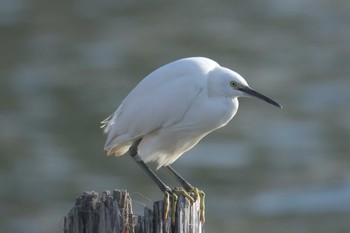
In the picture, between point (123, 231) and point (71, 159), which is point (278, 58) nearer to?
point (71, 159)

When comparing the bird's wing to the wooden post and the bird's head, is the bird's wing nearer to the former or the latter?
the bird's head

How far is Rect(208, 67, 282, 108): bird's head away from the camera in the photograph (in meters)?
5.48

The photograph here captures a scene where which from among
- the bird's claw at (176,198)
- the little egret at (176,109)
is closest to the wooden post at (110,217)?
the bird's claw at (176,198)

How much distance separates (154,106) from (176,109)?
129 mm

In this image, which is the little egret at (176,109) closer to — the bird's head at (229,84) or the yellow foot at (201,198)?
the bird's head at (229,84)

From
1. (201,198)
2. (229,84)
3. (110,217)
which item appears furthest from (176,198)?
(229,84)

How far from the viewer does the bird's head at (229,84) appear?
216 inches

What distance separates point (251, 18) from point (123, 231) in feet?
52.0

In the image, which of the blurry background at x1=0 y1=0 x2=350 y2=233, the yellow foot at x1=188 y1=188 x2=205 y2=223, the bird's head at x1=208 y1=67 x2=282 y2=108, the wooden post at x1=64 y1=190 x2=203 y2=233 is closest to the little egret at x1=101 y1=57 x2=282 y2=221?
the bird's head at x1=208 y1=67 x2=282 y2=108

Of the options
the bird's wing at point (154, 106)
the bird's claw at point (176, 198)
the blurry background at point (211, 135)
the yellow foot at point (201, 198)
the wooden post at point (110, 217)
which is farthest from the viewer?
the blurry background at point (211, 135)

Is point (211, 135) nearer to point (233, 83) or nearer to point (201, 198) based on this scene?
point (233, 83)

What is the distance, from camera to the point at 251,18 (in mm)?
20188

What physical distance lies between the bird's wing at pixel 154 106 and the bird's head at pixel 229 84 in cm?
7

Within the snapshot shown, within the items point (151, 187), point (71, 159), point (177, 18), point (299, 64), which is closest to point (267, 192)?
point (151, 187)
